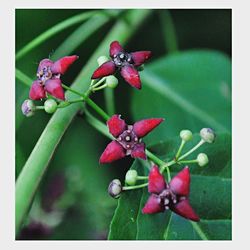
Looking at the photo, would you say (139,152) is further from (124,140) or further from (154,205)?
(154,205)

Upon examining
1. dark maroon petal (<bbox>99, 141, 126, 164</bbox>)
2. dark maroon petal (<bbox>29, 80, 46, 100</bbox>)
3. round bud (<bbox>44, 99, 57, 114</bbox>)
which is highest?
dark maroon petal (<bbox>29, 80, 46, 100</bbox>)

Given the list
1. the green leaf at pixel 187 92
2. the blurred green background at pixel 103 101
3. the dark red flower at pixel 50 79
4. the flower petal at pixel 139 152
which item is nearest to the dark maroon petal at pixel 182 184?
the flower petal at pixel 139 152

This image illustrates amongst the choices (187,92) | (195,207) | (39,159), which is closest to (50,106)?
(39,159)

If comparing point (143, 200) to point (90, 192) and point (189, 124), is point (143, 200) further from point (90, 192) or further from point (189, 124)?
point (189, 124)

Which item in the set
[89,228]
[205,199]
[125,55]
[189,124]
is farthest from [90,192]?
[125,55]

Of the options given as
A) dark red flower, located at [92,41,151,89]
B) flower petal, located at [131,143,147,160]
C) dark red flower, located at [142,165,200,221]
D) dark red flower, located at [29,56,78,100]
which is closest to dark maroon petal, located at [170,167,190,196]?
dark red flower, located at [142,165,200,221]

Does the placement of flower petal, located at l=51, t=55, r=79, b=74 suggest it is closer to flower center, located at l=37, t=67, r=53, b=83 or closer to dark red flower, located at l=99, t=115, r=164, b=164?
flower center, located at l=37, t=67, r=53, b=83
